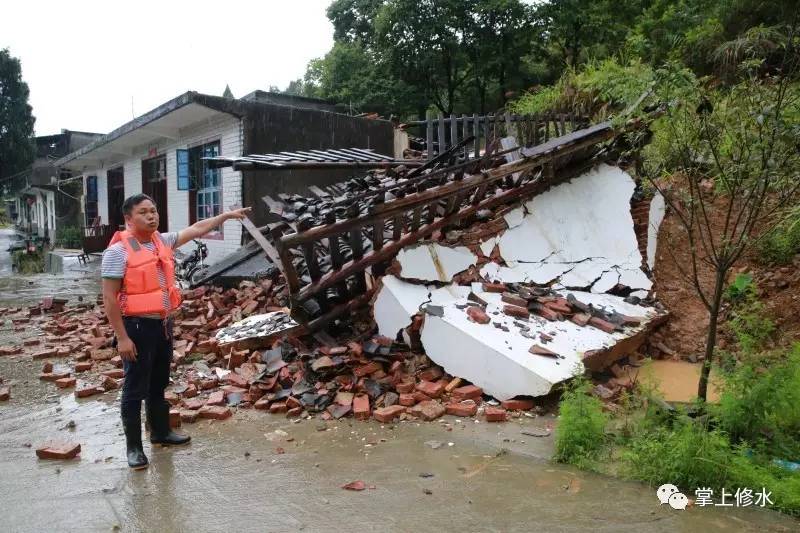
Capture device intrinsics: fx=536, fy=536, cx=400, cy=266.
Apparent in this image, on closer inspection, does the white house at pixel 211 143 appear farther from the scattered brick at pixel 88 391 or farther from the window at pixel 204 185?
the scattered brick at pixel 88 391

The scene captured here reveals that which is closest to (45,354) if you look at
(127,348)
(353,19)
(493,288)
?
(127,348)

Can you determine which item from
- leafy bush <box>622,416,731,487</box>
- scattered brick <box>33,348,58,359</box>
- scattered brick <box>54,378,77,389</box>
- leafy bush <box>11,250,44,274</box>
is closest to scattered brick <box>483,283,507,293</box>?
leafy bush <box>622,416,731,487</box>

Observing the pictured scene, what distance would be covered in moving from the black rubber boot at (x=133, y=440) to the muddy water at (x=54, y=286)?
680 centimetres

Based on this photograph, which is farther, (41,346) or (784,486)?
(41,346)

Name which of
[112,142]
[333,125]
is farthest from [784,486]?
[112,142]

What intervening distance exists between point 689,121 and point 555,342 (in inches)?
76.6

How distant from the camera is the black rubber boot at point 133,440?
3.23 meters

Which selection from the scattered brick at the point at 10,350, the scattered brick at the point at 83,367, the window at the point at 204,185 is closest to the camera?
the scattered brick at the point at 83,367

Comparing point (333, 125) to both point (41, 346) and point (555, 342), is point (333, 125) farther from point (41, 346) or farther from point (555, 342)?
point (555, 342)

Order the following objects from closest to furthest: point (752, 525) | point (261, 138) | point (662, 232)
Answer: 1. point (752, 525)
2. point (662, 232)
3. point (261, 138)

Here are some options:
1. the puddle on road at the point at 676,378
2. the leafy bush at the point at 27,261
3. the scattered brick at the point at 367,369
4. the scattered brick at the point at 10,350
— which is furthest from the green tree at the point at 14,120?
the puddle on road at the point at 676,378

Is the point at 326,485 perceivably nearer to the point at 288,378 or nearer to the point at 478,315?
the point at 288,378

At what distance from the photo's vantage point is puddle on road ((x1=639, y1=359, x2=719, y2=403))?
164 inches

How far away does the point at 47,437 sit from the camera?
378 centimetres
